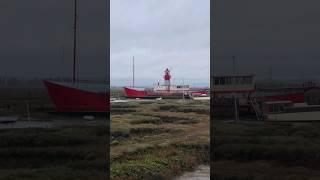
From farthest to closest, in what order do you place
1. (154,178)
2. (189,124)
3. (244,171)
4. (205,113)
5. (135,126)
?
1. (205,113)
2. (189,124)
3. (135,126)
4. (154,178)
5. (244,171)

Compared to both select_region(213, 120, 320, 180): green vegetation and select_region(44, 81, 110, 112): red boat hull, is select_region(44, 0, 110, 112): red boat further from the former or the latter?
select_region(213, 120, 320, 180): green vegetation

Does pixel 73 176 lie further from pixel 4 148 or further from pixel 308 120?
pixel 308 120

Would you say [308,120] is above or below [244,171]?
above

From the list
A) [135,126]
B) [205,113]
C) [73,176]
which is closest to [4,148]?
[73,176]

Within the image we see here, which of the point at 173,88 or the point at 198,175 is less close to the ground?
the point at 173,88

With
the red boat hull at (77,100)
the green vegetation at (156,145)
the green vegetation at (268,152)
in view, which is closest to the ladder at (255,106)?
the green vegetation at (268,152)

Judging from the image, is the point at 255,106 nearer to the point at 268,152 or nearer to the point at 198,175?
the point at 268,152

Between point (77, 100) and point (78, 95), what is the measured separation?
0.08 m

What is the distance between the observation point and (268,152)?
6812 millimetres

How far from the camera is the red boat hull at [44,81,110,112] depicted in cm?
748

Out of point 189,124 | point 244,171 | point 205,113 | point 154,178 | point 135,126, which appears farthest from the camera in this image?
point 205,113

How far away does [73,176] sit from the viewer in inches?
267

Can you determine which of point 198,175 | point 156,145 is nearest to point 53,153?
point 198,175

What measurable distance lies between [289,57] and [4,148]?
442cm
